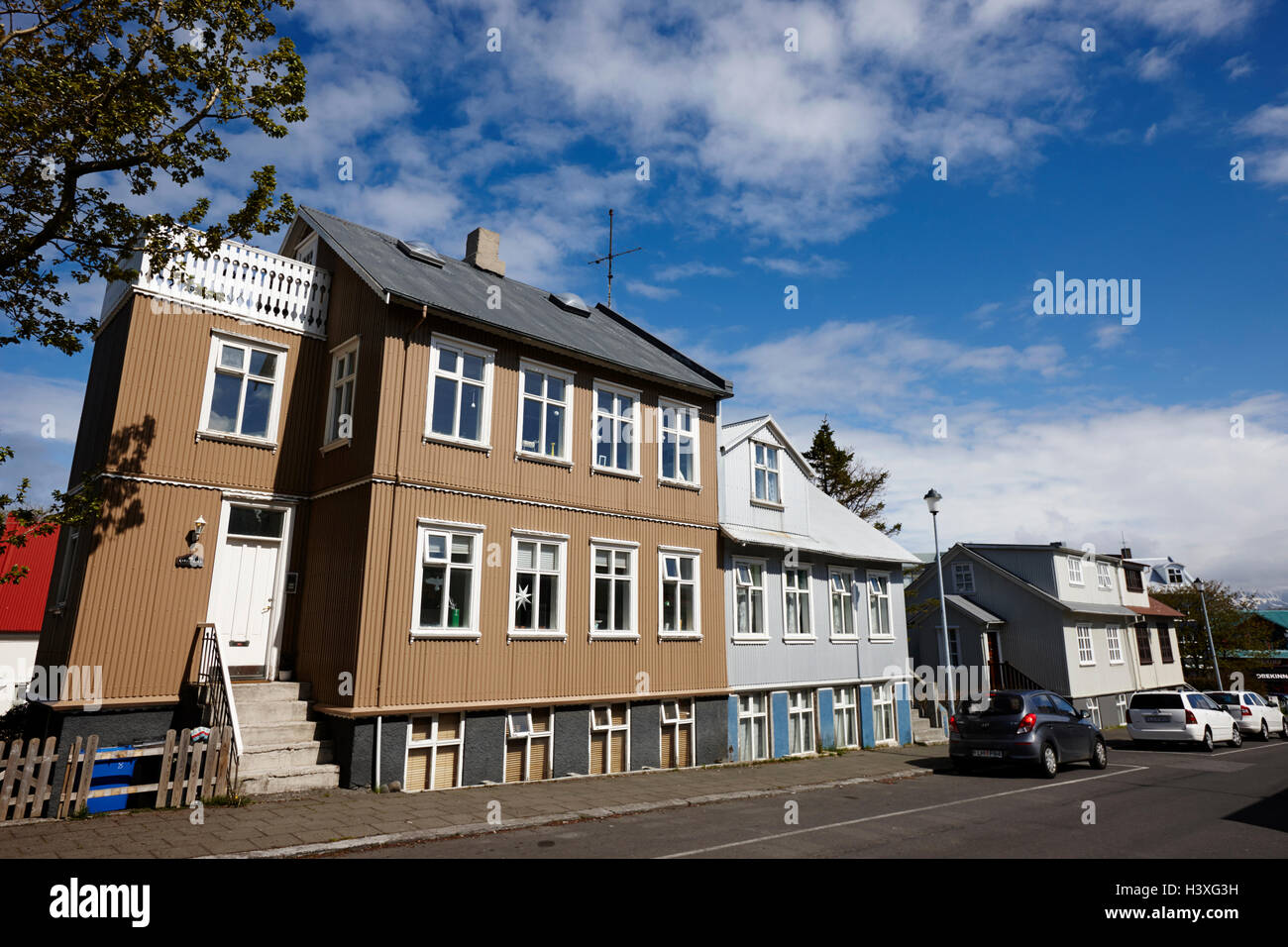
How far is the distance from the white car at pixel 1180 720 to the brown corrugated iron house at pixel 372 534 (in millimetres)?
16834

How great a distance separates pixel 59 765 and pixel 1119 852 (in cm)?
1422

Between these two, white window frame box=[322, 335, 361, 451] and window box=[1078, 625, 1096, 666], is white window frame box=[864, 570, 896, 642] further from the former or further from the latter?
window box=[1078, 625, 1096, 666]

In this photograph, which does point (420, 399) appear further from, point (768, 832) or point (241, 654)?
point (768, 832)

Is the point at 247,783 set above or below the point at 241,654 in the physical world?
below

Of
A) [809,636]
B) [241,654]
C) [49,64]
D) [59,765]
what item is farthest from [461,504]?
[809,636]

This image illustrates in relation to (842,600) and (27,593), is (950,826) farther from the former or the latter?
(27,593)

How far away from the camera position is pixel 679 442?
61.8 ft

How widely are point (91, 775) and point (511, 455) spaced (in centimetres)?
836

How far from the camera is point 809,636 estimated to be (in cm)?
2083

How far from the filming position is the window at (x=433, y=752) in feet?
42.2

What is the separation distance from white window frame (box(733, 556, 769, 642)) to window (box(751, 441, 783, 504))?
1887 mm

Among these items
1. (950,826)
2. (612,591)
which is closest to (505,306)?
(612,591)

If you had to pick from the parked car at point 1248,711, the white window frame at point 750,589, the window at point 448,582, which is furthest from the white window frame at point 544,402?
the parked car at point 1248,711

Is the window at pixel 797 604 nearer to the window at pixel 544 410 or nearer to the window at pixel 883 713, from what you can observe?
the window at pixel 883 713
